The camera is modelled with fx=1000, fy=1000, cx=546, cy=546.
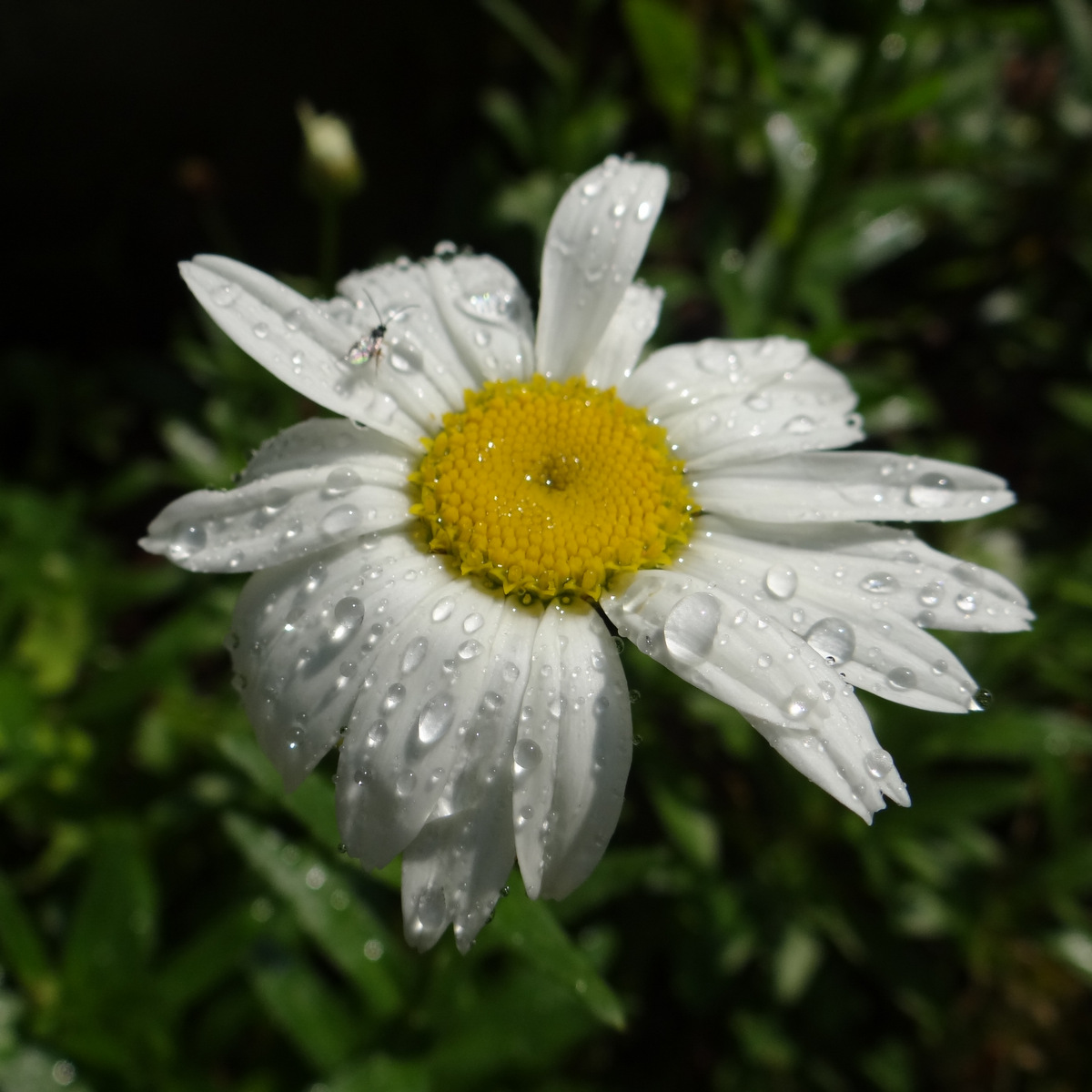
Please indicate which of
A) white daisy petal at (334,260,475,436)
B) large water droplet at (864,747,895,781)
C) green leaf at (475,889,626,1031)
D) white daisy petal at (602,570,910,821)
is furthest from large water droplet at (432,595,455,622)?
large water droplet at (864,747,895,781)

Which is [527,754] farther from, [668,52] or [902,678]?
[668,52]

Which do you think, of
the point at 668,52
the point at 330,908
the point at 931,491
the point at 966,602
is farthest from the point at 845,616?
Answer: the point at 668,52

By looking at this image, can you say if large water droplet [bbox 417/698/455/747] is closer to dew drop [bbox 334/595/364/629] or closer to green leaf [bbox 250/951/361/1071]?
dew drop [bbox 334/595/364/629]

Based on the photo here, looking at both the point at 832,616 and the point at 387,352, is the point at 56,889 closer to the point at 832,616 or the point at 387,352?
the point at 387,352

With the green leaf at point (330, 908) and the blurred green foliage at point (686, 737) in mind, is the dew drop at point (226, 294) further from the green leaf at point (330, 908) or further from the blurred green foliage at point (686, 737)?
the green leaf at point (330, 908)

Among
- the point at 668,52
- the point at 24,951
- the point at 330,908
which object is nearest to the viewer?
the point at 330,908

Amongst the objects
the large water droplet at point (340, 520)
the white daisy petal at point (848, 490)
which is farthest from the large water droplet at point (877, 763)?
the large water droplet at point (340, 520)

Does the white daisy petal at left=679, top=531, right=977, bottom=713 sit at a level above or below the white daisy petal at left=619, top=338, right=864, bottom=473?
below
